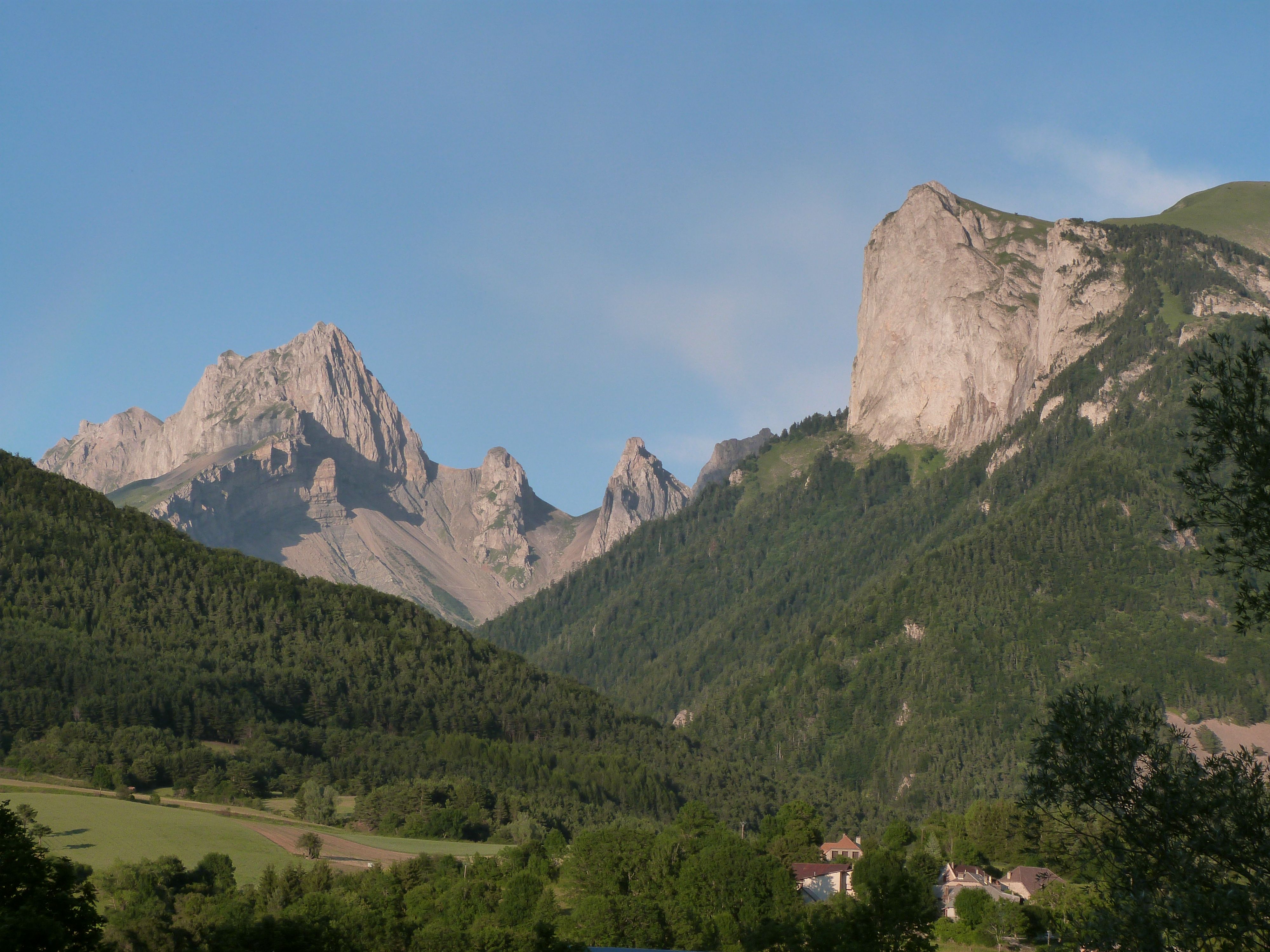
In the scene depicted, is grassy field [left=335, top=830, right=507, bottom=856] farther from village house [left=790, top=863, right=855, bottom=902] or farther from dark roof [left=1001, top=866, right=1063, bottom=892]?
dark roof [left=1001, top=866, right=1063, bottom=892]

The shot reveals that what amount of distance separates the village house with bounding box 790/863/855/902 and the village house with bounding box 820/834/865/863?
14.5 m

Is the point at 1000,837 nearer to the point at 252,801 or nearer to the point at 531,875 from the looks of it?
the point at 531,875

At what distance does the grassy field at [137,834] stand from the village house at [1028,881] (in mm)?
76427

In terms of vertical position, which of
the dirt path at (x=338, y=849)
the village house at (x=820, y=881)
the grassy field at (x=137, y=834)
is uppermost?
the grassy field at (x=137, y=834)

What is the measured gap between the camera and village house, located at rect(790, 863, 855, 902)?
436 feet

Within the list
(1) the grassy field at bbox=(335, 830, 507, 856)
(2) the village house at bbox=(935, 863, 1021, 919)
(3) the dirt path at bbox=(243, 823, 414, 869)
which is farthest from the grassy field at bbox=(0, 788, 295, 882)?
(2) the village house at bbox=(935, 863, 1021, 919)

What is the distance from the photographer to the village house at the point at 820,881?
13288cm

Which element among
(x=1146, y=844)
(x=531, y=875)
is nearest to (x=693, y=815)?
(x=531, y=875)

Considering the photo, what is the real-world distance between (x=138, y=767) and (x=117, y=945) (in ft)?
373

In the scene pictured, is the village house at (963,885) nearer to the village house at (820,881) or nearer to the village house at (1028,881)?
the village house at (1028,881)

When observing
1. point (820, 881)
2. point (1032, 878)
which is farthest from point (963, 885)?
point (820, 881)

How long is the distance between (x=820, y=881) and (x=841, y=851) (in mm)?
32387

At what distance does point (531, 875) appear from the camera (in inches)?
4860

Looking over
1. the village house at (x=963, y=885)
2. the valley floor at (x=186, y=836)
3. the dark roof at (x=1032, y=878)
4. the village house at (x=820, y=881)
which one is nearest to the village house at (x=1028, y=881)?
the dark roof at (x=1032, y=878)
